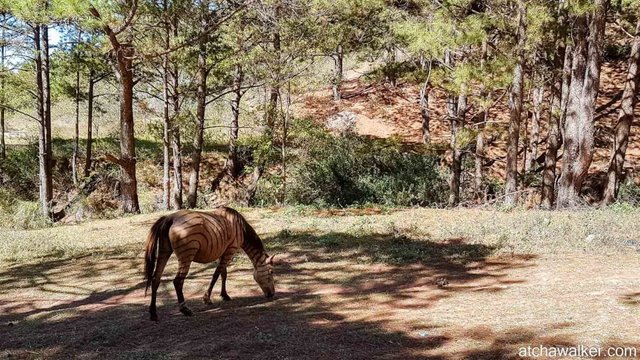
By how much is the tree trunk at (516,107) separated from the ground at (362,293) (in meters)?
2.18

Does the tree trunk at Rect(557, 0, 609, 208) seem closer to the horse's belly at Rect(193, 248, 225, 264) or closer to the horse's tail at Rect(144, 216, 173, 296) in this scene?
the horse's belly at Rect(193, 248, 225, 264)

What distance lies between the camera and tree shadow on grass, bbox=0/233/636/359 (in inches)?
184

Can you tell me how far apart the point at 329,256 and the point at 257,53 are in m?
8.39

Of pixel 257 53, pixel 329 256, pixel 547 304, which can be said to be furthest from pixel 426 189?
pixel 547 304

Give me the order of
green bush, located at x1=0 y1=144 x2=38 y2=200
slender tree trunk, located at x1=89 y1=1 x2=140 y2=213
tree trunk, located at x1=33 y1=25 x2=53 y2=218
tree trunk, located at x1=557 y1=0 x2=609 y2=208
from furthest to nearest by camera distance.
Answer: green bush, located at x1=0 y1=144 x2=38 y2=200 < tree trunk, located at x1=33 y1=25 x2=53 y2=218 < slender tree trunk, located at x1=89 y1=1 x2=140 y2=213 < tree trunk, located at x1=557 y1=0 x2=609 y2=208

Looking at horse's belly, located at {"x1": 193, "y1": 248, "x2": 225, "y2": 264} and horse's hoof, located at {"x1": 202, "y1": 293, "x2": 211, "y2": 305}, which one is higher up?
horse's belly, located at {"x1": 193, "y1": 248, "x2": 225, "y2": 264}

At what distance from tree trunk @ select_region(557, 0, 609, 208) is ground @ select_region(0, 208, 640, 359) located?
1.39m

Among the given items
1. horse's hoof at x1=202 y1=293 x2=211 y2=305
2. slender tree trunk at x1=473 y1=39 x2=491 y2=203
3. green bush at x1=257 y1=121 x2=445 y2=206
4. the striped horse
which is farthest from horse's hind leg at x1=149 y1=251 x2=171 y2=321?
green bush at x1=257 y1=121 x2=445 y2=206

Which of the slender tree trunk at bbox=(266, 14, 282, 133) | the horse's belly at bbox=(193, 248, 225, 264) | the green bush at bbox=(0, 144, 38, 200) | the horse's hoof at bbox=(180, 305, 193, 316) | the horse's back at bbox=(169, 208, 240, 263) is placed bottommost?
the horse's hoof at bbox=(180, 305, 193, 316)

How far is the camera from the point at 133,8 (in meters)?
11.3

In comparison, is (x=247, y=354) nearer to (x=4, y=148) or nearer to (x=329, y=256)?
(x=329, y=256)

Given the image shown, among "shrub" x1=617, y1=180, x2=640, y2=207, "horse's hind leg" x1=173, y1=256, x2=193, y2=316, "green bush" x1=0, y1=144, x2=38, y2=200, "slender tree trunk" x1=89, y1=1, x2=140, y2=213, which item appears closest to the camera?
"horse's hind leg" x1=173, y1=256, x2=193, y2=316

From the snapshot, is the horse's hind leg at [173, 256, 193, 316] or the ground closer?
the ground

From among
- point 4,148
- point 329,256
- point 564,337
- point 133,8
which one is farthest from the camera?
point 4,148
